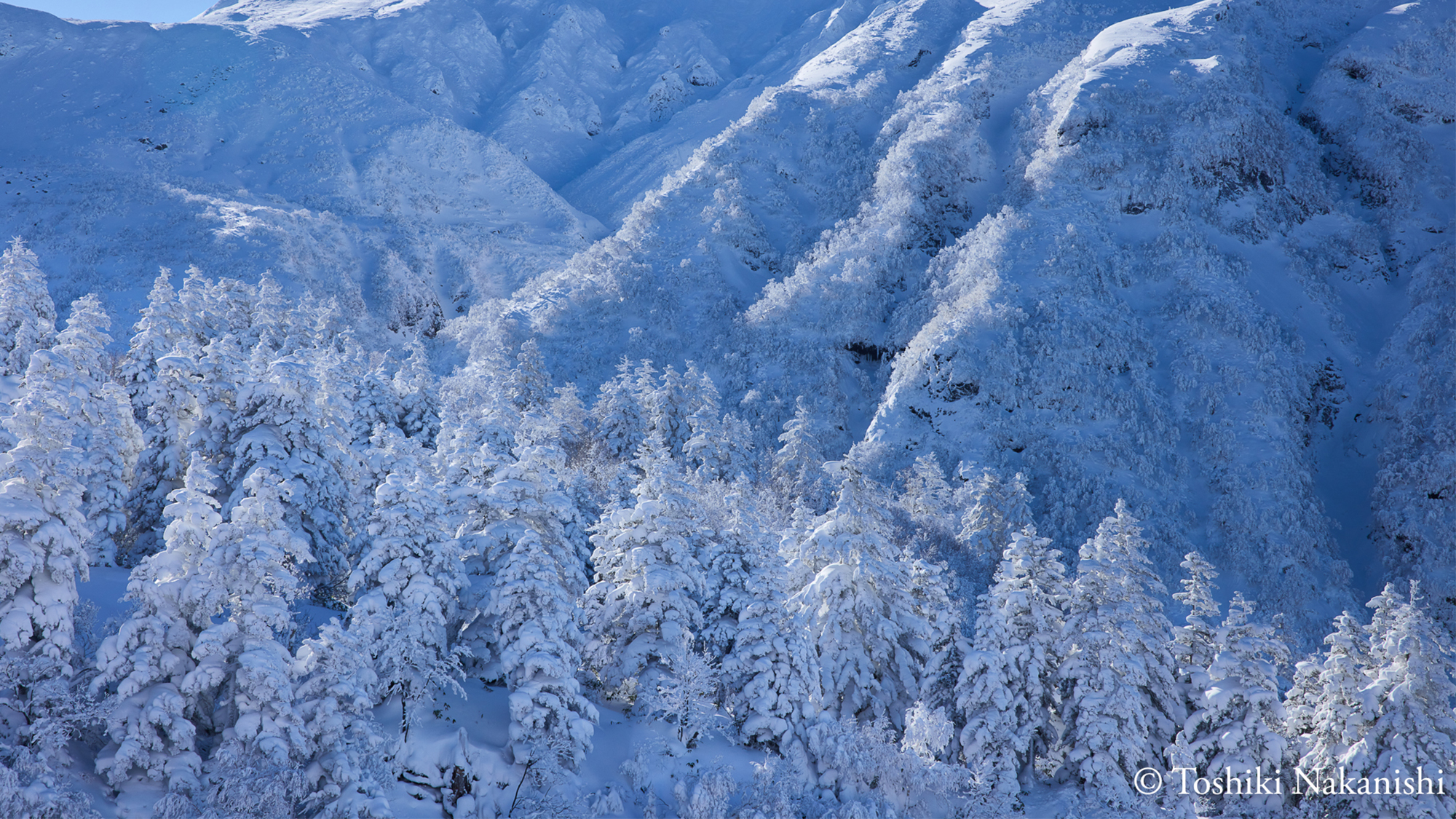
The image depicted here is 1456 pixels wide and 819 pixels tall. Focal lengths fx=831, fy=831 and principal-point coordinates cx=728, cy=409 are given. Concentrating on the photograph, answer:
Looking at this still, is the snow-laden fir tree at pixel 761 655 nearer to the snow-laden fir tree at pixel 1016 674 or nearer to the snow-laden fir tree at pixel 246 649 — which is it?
the snow-laden fir tree at pixel 1016 674

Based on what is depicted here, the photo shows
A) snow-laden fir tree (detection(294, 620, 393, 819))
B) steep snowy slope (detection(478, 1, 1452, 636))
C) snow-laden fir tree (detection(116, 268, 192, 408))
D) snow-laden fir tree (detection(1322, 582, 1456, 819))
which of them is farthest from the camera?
steep snowy slope (detection(478, 1, 1452, 636))

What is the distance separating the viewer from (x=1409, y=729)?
869 inches

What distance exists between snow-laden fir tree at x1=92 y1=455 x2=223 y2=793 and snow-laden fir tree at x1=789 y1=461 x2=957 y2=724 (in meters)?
16.3

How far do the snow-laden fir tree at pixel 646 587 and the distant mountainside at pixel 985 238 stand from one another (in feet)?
135

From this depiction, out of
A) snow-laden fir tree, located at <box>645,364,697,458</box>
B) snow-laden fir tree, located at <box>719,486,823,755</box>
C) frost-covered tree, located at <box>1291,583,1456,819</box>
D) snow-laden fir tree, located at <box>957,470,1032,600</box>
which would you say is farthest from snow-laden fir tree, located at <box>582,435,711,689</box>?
snow-laden fir tree, located at <box>645,364,697,458</box>

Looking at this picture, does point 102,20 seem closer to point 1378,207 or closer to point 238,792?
point 238,792

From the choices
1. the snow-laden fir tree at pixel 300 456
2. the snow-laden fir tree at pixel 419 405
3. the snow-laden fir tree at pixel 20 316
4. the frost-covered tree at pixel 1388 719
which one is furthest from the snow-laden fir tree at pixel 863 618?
the snow-laden fir tree at pixel 20 316

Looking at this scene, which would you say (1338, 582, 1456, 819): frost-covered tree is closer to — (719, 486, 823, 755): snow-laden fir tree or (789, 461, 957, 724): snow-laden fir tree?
(789, 461, 957, 724): snow-laden fir tree

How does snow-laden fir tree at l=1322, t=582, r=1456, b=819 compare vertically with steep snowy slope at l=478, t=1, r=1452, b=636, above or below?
above

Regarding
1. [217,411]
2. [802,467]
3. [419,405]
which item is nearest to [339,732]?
[217,411]

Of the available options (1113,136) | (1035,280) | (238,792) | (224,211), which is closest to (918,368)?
(1035,280)

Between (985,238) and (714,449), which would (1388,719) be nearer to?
(714,449)

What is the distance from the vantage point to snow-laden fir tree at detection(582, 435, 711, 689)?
941 inches

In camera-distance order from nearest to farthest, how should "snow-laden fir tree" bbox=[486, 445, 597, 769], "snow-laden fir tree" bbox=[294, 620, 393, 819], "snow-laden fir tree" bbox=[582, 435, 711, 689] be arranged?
1. "snow-laden fir tree" bbox=[294, 620, 393, 819]
2. "snow-laden fir tree" bbox=[486, 445, 597, 769]
3. "snow-laden fir tree" bbox=[582, 435, 711, 689]
